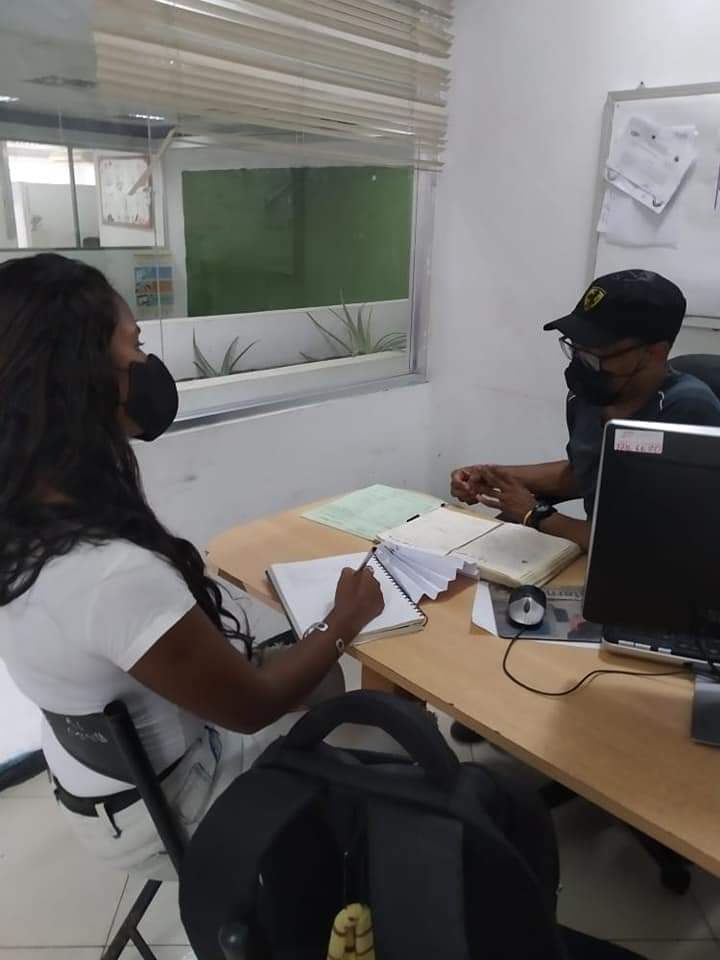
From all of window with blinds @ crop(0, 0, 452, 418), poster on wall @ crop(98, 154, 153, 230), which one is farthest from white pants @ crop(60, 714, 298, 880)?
poster on wall @ crop(98, 154, 153, 230)

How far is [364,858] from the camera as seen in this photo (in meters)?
0.70

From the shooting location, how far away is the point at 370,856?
632mm

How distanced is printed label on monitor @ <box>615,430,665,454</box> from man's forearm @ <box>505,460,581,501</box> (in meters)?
0.99

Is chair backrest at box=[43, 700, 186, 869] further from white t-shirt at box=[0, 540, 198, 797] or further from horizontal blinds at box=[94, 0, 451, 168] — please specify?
horizontal blinds at box=[94, 0, 451, 168]

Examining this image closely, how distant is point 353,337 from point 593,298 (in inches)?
56.6

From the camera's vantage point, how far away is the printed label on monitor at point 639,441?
101 centimetres

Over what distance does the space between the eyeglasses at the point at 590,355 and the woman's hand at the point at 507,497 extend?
0.36 metres

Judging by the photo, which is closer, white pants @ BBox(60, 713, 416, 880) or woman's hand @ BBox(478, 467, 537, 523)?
white pants @ BBox(60, 713, 416, 880)

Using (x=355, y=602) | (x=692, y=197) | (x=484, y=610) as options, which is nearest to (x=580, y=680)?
(x=484, y=610)

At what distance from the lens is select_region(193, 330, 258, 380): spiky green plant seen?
237 cm

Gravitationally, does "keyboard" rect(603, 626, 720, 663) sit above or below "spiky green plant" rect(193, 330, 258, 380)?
below

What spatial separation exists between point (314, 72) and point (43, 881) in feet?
7.95

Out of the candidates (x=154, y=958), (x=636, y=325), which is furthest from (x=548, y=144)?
Answer: (x=154, y=958)

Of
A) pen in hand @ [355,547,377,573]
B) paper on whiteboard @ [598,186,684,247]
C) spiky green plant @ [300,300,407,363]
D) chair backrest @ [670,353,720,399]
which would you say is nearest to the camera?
pen in hand @ [355,547,377,573]
